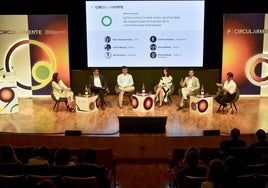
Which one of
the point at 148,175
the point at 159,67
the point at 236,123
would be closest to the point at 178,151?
the point at 148,175

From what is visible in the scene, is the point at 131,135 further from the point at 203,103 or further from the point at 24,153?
the point at 203,103

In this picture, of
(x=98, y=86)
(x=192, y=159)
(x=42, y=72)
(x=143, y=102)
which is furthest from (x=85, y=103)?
(x=192, y=159)

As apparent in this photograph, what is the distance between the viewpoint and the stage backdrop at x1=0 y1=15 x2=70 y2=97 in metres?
13.0

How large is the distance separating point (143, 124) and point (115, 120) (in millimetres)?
1962

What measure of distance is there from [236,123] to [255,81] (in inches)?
146

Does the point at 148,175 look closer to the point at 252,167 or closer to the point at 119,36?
the point at 252,167

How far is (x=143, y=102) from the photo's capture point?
36.4 feet

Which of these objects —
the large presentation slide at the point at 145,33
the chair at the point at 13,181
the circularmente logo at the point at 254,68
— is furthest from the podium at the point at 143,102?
the chair at the point at 13,181

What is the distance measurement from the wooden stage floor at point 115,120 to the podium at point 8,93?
0.21m

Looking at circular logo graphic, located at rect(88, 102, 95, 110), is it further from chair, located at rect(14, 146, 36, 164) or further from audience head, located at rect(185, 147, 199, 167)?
audience head, located at rect(185, 147, 199, 167)

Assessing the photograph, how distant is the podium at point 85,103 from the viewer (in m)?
11.1

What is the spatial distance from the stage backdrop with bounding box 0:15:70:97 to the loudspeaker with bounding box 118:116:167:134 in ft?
17.4

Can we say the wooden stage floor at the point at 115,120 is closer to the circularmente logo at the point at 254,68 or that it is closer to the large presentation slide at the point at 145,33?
the circularmente logo at the point at 254,68

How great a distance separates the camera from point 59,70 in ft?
43.5
